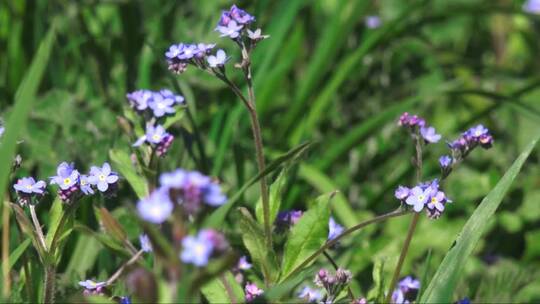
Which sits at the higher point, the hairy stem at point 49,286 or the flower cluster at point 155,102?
the flower cluster at point 155,102

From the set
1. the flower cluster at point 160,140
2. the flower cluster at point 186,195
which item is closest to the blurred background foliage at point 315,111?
the flower cluster at point 160,140

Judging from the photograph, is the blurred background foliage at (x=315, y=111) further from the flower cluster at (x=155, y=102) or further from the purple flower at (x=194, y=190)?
the purple flower at (x=194, y=190)

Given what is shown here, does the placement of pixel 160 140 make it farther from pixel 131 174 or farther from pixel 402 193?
pixel 402 193

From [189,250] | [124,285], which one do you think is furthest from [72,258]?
[189,250]

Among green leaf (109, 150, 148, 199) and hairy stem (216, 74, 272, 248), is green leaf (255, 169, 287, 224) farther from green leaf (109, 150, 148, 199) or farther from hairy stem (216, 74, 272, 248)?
green leaf (109, 150, 148, 199)

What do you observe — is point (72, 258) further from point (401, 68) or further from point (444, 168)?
point (401, 68)

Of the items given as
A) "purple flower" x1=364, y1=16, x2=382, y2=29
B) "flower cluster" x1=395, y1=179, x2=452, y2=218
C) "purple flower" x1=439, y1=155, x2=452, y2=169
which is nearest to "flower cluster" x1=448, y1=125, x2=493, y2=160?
"purple flower" x1=439, y1=155, x2=452, y2=169
